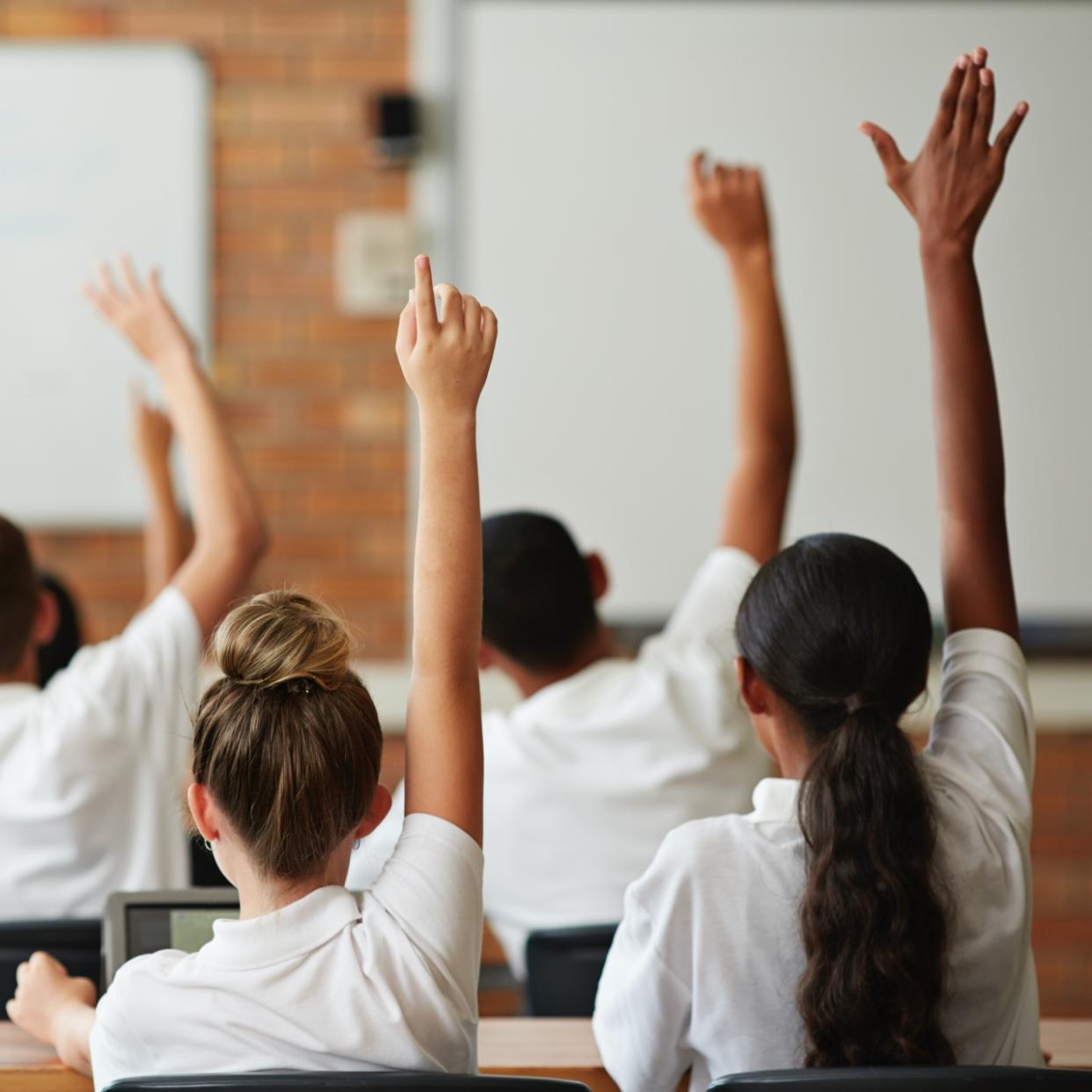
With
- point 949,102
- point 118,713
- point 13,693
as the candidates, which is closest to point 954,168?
point 949,102

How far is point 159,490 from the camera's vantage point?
269 centimetres

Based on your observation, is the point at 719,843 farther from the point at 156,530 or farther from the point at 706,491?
the point at 706,491

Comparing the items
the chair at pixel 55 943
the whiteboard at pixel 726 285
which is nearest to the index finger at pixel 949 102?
the chair at pixel 55 943

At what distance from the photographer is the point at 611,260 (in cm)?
392

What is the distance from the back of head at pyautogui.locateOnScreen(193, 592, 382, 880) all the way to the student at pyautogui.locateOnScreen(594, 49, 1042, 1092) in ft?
0.99

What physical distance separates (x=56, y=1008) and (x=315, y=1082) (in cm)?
54

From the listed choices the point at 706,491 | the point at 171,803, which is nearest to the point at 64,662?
the point at 171,803

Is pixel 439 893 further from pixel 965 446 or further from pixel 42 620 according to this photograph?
pixel 42 620

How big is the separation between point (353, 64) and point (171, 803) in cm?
260

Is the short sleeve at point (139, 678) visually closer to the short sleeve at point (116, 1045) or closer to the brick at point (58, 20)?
the short sleeve at point (116, 1045)

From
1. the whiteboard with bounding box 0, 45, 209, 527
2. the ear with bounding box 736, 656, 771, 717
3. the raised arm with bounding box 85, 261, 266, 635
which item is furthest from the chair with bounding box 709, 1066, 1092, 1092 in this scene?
the whiteboard with bounding box 0, 45, 209, 527

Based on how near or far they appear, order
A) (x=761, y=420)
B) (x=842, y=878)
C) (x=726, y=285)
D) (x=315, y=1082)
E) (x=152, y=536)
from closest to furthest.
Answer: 1. (x=315, y=1082)
2. (x=842, y=878)
3. (x=761, y=420)
4. (x=152, y=536)
5. (x=726, y=285)

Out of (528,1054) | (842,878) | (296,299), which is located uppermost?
(296,299)

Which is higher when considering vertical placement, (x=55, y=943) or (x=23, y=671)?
(x=23, y=671)
